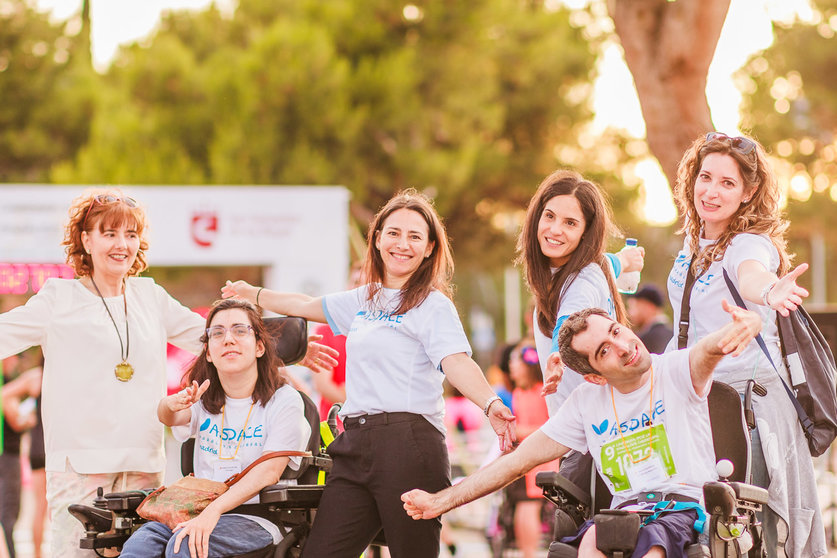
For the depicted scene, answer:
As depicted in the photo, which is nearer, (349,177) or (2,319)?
(2,319)

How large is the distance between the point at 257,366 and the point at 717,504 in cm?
197

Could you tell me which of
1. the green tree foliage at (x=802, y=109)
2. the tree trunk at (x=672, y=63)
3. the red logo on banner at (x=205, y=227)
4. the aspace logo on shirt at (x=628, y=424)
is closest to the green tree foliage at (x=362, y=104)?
the green tree foliage at (x=802, y=109)

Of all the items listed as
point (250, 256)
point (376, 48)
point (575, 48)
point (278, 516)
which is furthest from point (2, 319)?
point (575, 48)

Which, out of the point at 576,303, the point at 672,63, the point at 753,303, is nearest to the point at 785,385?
the point at 753,303

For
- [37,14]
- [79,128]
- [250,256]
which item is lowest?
[250,256]

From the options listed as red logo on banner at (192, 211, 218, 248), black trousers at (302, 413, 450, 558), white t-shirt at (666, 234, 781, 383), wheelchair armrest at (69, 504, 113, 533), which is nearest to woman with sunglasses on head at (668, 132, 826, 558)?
white t-shirt at (666, 234, 781, 383)

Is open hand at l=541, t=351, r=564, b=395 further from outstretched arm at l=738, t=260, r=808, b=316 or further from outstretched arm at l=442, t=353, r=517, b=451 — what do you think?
outstretched arm at l=738, t=260, r=808, b=316

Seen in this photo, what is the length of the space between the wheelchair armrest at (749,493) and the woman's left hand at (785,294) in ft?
1.90

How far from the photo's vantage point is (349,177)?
791 inches

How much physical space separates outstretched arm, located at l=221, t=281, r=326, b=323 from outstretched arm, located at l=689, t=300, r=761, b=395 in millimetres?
1539

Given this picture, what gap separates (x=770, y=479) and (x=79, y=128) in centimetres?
2143

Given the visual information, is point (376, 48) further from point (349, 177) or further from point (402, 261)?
point (402, 261)

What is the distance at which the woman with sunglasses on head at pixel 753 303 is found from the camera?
12.7 ft

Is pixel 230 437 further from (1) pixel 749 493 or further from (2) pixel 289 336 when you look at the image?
(1) pixel 749 493
